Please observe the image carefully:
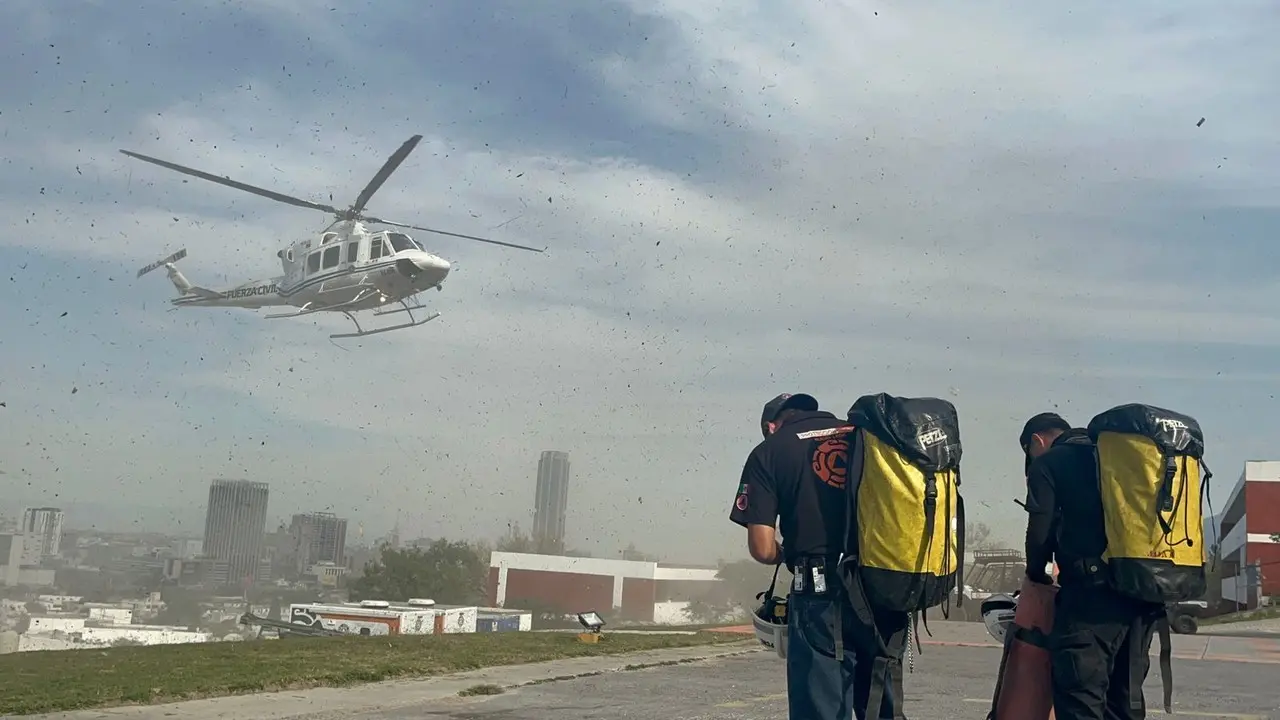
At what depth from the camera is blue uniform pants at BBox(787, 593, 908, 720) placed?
14.3 feet

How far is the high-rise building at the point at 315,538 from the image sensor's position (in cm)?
9244

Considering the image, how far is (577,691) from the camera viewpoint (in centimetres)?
999

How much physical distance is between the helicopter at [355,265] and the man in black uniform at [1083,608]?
22274 mm

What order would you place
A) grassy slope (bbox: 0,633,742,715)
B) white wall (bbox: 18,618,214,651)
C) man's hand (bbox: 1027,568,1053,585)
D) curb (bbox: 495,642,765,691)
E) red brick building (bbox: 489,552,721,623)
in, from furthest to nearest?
red brick building (bbox: 489,552,721,623), white wall (bbox: 18,618,214,651), curb (bbox: 495,642,765,691), grassy slope (bbox: 0,633,742,715), man's hand (bbox: 1027,568,1053,585)

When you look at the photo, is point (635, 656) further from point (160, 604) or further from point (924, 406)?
point (160, 604)

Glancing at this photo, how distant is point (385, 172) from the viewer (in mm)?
26969

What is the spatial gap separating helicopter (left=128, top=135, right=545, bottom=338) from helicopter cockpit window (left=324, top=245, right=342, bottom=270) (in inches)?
1.0

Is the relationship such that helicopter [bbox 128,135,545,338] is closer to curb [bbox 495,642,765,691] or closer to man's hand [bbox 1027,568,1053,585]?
curb [bbox 495,642,765,691]

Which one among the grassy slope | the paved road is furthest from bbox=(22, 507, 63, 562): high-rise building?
the paved road

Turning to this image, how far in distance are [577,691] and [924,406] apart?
6.49m

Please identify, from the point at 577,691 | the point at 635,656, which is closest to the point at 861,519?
the point at 577,691

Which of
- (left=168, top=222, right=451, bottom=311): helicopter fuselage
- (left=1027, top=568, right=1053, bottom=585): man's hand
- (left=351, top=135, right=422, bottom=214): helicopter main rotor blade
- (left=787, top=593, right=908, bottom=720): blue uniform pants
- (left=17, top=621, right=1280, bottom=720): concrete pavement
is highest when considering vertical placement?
(left=351, top=135, right=422, bottom=214): helicopter main rotor blade

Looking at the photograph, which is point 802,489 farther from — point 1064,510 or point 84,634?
point 84,634

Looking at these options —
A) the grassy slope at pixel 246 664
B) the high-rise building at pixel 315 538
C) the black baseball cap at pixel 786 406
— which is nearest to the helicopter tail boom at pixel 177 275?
the grassy slope at pixel 246 664
